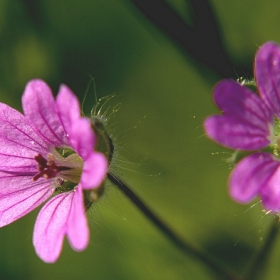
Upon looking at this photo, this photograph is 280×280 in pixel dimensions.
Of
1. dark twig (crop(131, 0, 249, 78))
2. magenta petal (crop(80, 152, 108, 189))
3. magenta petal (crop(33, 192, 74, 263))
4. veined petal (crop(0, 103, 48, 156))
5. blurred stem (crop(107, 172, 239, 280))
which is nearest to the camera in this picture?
magenta petal (crop(80, 152, 108, 189))

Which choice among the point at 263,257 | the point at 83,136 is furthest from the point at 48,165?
the point at 263,257

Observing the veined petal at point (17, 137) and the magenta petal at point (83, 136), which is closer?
the magenta petal at point (83, 136)

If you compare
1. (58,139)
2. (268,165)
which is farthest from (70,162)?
(268,165)

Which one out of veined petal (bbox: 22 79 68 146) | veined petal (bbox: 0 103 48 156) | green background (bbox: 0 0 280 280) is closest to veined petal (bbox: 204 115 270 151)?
veined petal (bbox: 22 79 68 146)

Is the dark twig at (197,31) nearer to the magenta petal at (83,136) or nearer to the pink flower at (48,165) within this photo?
the pink flower at (48,165)

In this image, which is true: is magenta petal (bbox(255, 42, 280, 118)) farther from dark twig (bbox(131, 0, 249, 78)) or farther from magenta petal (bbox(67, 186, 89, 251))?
dark twig (bbox(131, 0, 249, 78))

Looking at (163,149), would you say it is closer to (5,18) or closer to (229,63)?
(229,63)

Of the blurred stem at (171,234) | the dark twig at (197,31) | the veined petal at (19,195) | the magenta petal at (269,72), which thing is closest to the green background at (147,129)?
the dark twig at (197,31)
